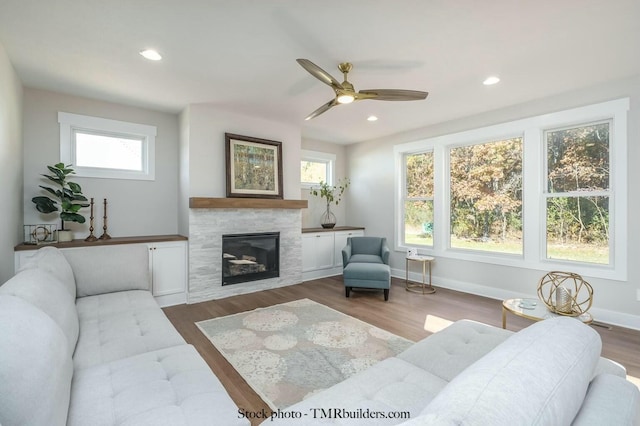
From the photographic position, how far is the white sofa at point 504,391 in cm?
62

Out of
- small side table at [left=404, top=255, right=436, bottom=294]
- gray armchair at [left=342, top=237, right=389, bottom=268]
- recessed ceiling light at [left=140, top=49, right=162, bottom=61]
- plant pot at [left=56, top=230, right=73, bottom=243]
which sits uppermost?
recessed ceiling light at [left=140, top=49, right=162, bottom=61]

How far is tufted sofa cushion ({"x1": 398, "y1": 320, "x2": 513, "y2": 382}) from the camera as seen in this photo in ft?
4.93

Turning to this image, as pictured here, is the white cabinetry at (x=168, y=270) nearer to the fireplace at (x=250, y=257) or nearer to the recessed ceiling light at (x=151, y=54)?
the fireplace at (x=250, y=257)

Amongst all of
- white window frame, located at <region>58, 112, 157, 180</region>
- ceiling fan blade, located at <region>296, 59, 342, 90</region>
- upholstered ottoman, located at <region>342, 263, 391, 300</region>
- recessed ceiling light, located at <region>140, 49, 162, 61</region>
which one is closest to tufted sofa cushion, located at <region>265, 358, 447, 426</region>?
ceiling fan blade, located at <region>296, 59, 342, 90</region>

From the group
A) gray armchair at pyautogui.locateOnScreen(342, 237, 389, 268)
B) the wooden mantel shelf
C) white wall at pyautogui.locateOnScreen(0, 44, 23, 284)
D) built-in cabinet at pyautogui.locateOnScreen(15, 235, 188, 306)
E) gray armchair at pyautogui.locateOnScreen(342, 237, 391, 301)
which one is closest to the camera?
white wall at pyautogui.locateOnScreen(0, 44, 23, 284)

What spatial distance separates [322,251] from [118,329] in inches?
147

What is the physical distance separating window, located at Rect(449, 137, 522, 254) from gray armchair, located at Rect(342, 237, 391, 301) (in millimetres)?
1192

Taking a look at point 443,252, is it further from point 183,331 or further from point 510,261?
point 183,331

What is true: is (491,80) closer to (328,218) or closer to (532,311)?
(532,311)

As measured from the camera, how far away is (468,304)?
3.90 m

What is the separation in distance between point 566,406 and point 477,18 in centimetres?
243

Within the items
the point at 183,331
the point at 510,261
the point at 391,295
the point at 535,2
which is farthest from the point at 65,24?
the point at 510,261

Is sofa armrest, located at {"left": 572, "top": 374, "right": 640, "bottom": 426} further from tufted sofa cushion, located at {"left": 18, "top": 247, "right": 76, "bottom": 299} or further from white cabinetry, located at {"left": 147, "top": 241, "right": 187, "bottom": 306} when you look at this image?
white cabinetry, located at {"left": 147, "top": 241, "right": 187, "bottom": 306}

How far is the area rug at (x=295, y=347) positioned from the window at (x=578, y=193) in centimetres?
258
